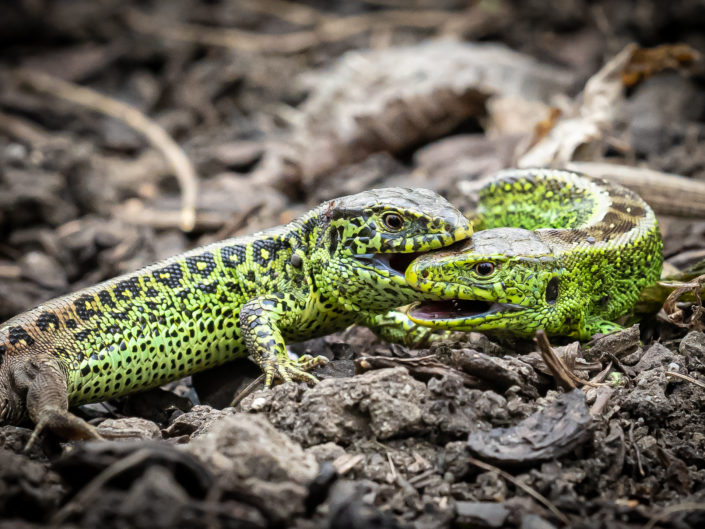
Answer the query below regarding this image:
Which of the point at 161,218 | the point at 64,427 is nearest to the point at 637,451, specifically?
the point at 64,427

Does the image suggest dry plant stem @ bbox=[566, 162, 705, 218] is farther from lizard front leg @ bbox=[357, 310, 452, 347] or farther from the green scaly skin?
lizard front leg @ bbox=[357, 310, 452, 347]

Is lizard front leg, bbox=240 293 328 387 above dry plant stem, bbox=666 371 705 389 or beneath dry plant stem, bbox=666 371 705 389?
above

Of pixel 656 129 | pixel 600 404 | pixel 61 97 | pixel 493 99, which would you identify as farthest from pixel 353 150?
pixel 600 404

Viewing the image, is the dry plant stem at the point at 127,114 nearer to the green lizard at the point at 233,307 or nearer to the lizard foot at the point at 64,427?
the green lizard at the point at 233,307

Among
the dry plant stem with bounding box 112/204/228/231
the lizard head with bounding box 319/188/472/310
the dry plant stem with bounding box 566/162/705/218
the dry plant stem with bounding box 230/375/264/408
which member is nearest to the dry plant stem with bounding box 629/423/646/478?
the lizard head with bounding box 319/188/472/310

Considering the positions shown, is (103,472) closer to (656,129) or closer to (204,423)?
(204,423)
